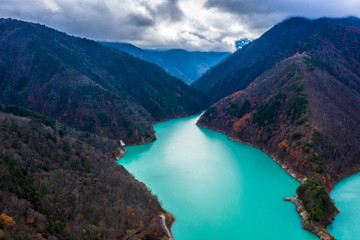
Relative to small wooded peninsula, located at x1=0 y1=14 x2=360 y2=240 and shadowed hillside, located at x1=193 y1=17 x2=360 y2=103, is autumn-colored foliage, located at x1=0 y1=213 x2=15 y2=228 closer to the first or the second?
small wooded peninsula, located at x1=0 y1=14 x2=360 y2=240

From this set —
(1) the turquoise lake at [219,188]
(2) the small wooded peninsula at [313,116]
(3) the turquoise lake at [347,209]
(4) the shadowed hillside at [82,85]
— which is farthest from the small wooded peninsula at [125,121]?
(1) the turquoise lake at [219,188]

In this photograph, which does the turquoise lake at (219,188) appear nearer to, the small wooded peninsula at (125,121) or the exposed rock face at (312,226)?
the exposed rock face at (312,226)

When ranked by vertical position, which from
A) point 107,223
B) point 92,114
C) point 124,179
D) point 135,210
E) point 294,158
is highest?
point 92,114

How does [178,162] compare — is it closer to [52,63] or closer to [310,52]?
[52,63]

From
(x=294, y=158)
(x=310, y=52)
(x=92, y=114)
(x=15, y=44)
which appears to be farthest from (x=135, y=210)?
(x=15, y=44)

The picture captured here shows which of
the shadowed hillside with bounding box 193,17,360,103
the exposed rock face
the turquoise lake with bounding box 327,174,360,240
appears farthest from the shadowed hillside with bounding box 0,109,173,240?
the shadowed hillside with bounding box 193,17,360,103

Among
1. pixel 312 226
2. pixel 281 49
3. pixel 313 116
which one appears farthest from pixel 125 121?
pixel 281 49
